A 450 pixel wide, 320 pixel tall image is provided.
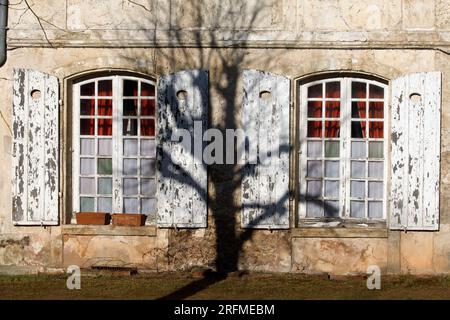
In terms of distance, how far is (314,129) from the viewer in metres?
12.1

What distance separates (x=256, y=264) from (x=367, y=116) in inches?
87.3

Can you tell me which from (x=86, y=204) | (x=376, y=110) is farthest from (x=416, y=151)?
(x=86, y=204)

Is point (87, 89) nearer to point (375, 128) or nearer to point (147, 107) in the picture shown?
point (147, 107)

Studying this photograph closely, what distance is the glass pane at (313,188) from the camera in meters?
12.0

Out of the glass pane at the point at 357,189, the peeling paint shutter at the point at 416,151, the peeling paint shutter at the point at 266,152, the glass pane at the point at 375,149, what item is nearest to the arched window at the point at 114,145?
the peeling paint shutter at the point at 266,152

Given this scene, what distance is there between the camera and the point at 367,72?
38.6 ft

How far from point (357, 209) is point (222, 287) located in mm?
1983

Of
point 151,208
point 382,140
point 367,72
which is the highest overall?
point 367,72

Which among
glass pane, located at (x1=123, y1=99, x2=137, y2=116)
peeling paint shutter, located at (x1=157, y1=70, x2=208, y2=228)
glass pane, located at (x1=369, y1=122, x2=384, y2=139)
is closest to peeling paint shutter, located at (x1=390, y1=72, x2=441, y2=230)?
→ glass pane, located at (x1=369, y1=122, x2=384, y2=139)

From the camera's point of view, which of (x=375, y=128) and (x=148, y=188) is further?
(x=148, y=188)

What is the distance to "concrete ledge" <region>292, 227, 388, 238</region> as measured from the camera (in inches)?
462

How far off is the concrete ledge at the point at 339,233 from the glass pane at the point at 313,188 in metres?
0.45

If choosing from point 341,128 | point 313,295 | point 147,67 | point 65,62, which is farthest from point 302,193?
point 65,62

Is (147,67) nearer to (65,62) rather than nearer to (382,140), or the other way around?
(65,62)
